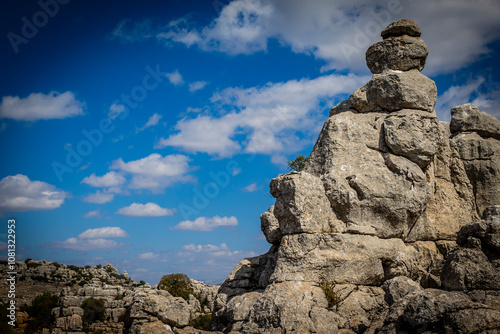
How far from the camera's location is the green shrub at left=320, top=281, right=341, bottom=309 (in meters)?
12.7

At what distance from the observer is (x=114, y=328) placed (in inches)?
1491

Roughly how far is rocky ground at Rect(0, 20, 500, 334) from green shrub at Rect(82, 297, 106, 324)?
108 ft

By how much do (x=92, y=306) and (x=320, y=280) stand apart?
137 feet

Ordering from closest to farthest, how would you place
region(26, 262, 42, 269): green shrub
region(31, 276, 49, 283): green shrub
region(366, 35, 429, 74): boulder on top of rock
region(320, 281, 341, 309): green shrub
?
1. region(320, 281, 341, 309): green shrub
2. region(366, 35, 429, 74): boulder on top of rock
3. region(31, 276, 49, 283): green shrub
4. region(26, 262, 42, 269): green shrub

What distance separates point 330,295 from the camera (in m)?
12.9

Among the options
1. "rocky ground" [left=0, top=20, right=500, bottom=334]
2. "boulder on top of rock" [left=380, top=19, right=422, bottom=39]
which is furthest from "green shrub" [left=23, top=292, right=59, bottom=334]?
"boulder on top of rock" [left=380, top=19, right=422, bottom=39]

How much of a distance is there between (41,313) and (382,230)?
140 ft

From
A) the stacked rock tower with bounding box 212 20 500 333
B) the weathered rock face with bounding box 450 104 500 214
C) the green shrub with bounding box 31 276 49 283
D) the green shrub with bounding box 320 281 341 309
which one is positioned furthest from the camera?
the green shrub with bounding box 31 276 49 283

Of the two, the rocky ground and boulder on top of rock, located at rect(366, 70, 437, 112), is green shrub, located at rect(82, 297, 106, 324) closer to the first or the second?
the rocky ground

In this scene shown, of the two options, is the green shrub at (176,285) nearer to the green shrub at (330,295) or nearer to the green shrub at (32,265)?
the green shrub at (32,265)

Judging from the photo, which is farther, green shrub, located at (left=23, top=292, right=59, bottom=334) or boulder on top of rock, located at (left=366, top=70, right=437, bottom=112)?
green shrub, located at (left=23, top=292, right=59, bottom=334)

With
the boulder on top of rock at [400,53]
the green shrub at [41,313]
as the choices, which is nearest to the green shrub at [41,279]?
the green shrub at [41,313]

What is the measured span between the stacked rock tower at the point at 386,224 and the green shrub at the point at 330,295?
4 cm

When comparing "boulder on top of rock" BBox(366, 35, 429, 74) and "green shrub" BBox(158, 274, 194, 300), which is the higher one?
"boulder on top of rock" BBox(366, 35, 429, 74)
